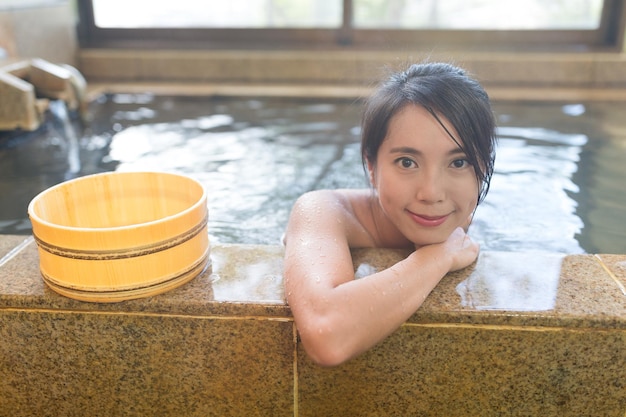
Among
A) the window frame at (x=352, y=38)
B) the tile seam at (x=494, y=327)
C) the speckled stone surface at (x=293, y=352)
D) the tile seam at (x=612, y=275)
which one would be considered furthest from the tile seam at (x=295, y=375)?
the window frame at (x=352, y=38)

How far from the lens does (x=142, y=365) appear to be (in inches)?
69.0

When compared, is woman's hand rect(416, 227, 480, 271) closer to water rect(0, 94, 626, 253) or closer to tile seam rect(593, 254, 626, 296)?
tile seam rect(593, 254, 626, 296)

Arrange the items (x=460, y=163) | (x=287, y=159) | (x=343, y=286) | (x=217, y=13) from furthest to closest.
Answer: (x=217, y=13) < (x=287, y=159) < (x=460, y=163) < (x=343, y=286)

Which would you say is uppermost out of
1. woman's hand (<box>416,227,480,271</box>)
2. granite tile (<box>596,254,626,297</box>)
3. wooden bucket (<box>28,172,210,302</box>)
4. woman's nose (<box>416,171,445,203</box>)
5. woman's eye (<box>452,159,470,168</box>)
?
woman's eye (<box>452,159,470,168</box>)

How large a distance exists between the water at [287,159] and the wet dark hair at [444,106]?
124 cm

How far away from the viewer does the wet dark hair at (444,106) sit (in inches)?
68.4

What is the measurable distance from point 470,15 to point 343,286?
21.1ft

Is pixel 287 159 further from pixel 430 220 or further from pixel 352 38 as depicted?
pixel 352 38

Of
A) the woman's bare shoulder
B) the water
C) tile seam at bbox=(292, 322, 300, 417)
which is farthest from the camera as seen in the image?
the water

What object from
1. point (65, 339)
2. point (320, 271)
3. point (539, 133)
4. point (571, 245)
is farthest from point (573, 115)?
point (65, 339)

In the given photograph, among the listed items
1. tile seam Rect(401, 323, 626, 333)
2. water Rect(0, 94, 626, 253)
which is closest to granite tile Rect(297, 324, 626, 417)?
tile seam Rect(401, 323, 626, 333)

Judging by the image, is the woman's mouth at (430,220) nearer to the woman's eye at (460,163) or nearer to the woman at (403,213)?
the woman at (403,213)

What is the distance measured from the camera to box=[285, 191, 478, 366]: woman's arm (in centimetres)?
147

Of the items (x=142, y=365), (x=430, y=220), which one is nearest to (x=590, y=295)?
(x=430, y=220)
